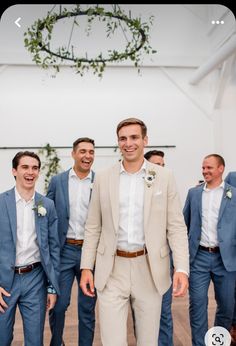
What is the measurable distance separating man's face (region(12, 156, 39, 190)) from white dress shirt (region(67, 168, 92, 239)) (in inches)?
26.0

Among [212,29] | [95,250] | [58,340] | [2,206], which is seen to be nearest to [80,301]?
[58,340]

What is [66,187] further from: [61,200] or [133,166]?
[133,166]

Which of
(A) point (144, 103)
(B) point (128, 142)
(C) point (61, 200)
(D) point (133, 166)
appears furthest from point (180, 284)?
(A) point (144, 103)

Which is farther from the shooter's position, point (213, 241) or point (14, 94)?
point (14, 94)

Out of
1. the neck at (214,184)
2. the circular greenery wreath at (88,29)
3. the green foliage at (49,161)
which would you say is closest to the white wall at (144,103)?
the green foliage at (49,161)

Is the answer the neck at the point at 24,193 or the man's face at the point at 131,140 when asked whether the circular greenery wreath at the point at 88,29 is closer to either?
the man's face at the point at 131,140

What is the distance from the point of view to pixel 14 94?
8.91m

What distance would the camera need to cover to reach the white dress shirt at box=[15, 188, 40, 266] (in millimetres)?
2465

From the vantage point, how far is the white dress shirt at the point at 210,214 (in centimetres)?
314

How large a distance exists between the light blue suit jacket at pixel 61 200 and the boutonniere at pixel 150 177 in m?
1.03

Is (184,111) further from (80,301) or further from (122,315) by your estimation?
(122,315)

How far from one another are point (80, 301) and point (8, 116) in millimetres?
6666

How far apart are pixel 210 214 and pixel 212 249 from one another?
287 millimetres

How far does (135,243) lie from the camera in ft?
7.54
